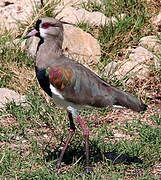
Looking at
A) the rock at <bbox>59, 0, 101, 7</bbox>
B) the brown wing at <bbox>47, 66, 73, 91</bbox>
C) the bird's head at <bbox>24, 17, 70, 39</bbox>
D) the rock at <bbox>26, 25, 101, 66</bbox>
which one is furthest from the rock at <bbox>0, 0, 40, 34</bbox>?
the brown wing at <bbox>47, 66, 73, 91</bbox>

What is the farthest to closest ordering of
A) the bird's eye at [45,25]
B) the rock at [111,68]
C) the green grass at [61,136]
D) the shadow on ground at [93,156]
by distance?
the rock at [111,68] → the shadow on ground at [93,156] → the green grass at [61,136] → the bird's eye at [45,25]

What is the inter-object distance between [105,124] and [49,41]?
1425mm

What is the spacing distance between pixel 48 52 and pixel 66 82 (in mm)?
298

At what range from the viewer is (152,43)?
8.24m

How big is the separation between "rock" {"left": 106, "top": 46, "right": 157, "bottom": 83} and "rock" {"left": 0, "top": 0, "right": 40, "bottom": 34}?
1.54m

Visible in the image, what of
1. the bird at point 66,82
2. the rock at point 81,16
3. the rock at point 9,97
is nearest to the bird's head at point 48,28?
the bird at point 66,82

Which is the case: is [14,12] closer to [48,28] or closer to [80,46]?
[80,46]

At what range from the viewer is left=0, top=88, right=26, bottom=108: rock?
7137mm

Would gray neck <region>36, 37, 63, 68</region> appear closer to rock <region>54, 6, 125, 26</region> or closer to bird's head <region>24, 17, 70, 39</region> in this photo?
bird's head <region>24, 17, 70, 39</region>

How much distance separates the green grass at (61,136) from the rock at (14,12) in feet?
1.36

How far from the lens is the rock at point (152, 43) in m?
8.08

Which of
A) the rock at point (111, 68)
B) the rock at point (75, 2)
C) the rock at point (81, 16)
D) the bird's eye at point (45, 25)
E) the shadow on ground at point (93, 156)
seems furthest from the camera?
the rock at point (75, 2)

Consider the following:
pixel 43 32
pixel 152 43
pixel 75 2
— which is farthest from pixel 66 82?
pixel 75 2

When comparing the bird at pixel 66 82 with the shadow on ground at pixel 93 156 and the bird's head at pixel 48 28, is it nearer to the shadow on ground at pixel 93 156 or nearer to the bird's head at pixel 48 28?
the bird's head at pixel 48 28
